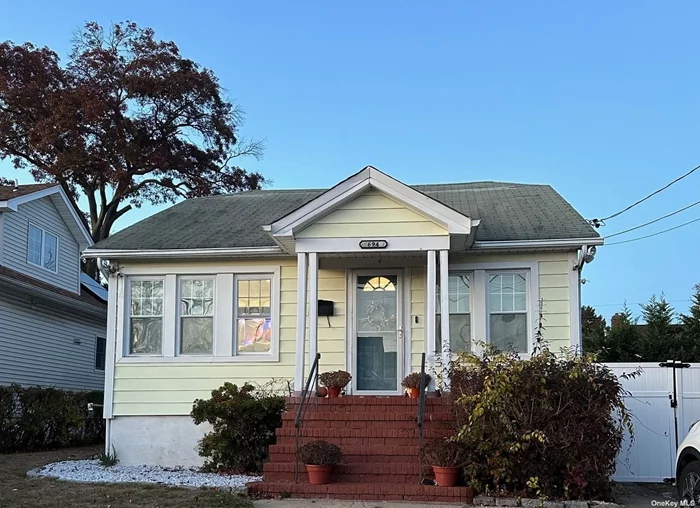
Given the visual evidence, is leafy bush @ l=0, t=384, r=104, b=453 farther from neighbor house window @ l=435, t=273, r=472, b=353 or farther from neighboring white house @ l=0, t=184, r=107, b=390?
neighbor house window @ l=435, t=273, r=472, b=353

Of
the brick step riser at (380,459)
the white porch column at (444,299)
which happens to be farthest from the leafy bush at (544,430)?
the white porch column at (444,299)

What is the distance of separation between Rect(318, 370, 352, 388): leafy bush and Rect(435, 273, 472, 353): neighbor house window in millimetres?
1891

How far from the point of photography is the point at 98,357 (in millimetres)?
22641

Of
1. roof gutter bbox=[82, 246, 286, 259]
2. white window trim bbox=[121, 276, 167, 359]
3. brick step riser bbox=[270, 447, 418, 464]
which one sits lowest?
brick step riser bbox=[270, 447, 418, 464]

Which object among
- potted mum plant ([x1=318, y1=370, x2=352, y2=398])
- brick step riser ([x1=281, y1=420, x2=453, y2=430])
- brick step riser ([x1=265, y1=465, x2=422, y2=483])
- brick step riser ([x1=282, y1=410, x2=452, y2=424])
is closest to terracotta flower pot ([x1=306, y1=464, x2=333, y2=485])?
brick step riser ([x1=265, y1=465, x2=422, y2=483])

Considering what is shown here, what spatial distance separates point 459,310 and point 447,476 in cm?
384

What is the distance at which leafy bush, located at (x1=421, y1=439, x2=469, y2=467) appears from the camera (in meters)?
9.50

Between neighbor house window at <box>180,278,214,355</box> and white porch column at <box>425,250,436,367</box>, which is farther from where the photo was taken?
neighbor house window at <box>180,278,214,355</box>

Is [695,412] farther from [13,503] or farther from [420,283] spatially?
[13,503]

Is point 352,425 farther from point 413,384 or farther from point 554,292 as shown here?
point 554,292

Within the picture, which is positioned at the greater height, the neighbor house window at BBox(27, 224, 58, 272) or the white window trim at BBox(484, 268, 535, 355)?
the neighbor house window at BBox(27, 224, 58, 272)

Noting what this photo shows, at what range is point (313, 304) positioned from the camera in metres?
12.0

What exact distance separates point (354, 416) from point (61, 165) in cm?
2115

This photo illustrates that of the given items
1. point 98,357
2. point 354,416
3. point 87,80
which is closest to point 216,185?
point 87,80
